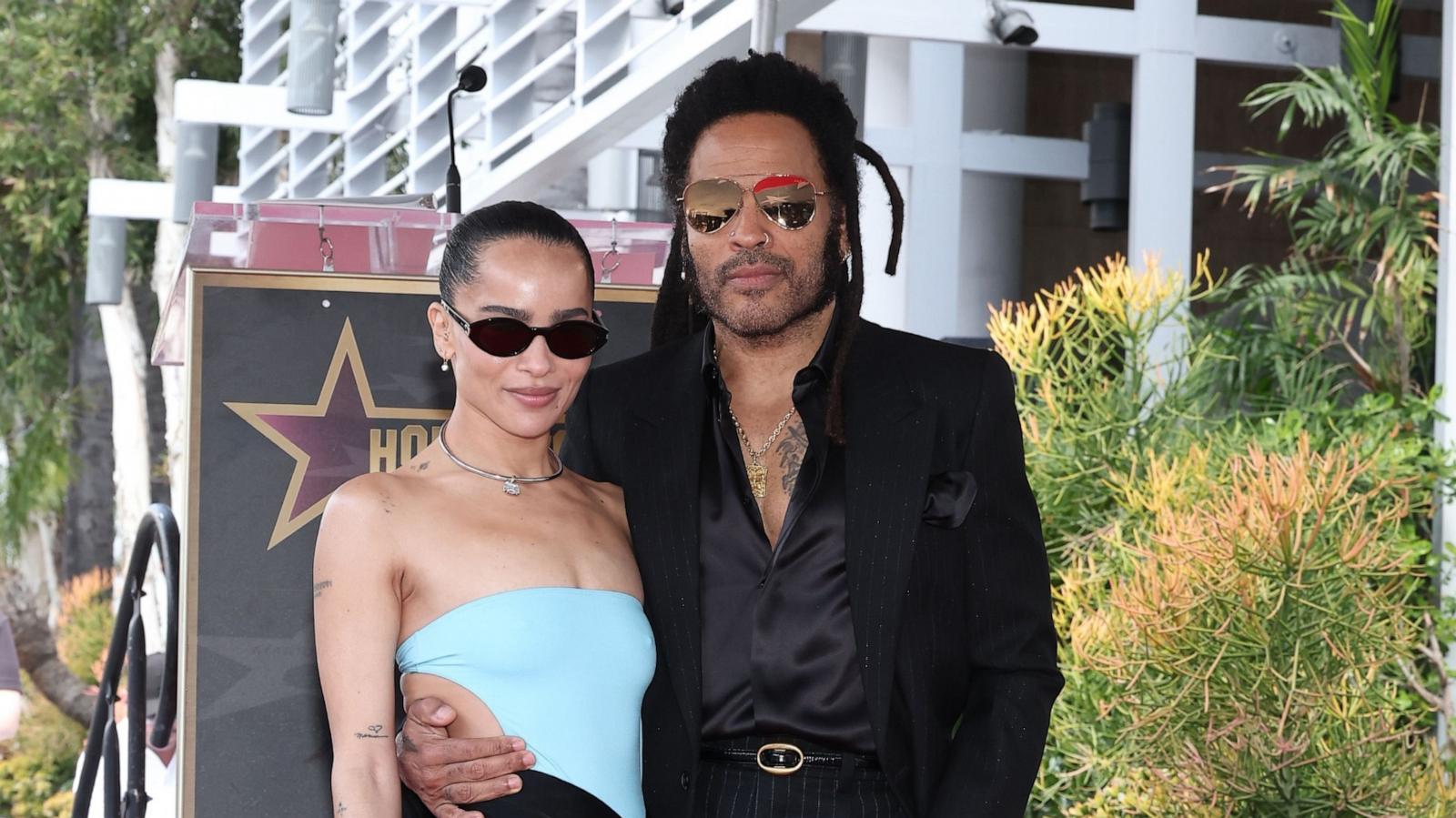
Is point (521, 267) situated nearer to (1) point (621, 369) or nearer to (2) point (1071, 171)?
(1) point (621, 369)

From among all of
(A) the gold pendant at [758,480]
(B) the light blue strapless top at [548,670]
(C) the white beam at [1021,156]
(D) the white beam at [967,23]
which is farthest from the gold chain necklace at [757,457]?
(C) the white beam at [1021,156]

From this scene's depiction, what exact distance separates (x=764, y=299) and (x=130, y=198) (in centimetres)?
868

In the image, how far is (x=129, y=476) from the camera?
55.9ft

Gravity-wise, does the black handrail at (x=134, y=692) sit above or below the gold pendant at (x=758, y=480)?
below

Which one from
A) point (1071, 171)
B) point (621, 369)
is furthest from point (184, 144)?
point (621, 369)

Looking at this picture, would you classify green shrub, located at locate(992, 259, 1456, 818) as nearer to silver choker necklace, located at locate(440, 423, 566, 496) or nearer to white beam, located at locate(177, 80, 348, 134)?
silver choker necklace, located at locate(440, 423, 566, 496)

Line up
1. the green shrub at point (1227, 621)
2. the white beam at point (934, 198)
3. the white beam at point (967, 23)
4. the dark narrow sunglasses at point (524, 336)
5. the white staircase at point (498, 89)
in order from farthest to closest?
the white beam at point (934, 198) < the white beam at point (967, 23) < the white staircase at point (498, 89) < the green shrub at point (1227, 621) < the dark narrow sunglasses at point (524, 336)

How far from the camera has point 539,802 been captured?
2145 mm

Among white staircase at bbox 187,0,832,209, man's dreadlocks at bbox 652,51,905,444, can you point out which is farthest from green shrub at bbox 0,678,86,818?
man's dreadlocks at bbox 652,51,905,444

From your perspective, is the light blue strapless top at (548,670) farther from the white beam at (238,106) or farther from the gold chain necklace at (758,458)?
the white beam at (238,106)

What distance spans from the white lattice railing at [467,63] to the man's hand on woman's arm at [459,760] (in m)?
2.96

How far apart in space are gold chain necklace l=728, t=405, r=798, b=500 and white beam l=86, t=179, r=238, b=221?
8345 millimetres

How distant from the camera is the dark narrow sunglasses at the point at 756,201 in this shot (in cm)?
245

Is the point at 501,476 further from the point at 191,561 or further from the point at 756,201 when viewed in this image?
the point at 191,561
